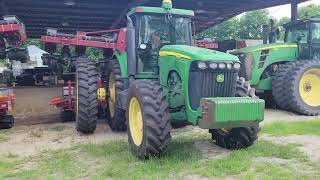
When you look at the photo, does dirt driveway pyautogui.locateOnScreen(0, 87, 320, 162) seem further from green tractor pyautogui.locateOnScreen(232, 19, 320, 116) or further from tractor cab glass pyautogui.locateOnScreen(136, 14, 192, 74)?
tractor cab glass pyautogui.locateOnScreen(136, 14, 192, 74)

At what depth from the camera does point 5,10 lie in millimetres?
16953

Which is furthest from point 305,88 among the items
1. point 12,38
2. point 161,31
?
point 12,38

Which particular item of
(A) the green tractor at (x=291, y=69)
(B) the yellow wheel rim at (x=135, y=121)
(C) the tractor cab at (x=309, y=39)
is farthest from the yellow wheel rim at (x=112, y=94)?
(C) the tractor cab at (x=309, y=39)

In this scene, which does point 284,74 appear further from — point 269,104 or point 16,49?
point 16,49

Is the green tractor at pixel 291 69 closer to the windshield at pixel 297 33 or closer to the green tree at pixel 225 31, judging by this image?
the windshield at pixel 297 33

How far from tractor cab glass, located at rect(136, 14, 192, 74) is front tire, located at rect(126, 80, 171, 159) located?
1800 millimetres

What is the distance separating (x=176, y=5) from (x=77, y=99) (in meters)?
10.5

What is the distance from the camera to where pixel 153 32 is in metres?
8.66

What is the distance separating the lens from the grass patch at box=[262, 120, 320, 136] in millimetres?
8844

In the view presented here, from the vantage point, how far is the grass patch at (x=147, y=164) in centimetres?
588

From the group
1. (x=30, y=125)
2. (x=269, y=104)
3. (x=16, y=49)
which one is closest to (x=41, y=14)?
(x=16, y=49)

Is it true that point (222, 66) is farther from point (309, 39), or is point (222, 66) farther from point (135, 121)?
point (309, 39)

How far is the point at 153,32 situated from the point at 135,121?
7.12ft

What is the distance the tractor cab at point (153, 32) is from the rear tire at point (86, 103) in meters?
1.10
